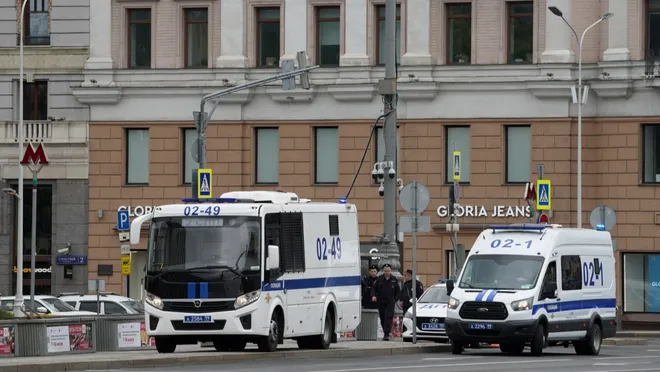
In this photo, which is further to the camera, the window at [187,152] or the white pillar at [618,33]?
the window at [187,152]

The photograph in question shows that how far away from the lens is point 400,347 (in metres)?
35.5

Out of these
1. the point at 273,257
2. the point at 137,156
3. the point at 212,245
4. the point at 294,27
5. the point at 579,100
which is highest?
the point at 294,27

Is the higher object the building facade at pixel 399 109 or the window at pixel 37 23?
the window at pixel 37 23

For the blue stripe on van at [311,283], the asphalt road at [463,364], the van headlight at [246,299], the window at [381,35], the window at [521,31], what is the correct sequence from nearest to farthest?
the asphalt road at [463,364] → the van headlight at [246,299] → the blue stripe on van at [311,283] → the window at [521,31] → the window at [381,35]

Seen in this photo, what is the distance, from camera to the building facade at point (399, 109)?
56406 mm

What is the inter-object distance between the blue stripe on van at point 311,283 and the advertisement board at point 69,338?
374cm

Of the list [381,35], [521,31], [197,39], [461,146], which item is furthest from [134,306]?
[521,31]

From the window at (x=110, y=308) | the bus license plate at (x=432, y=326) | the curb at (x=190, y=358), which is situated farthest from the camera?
the window at (x=110, y=308)

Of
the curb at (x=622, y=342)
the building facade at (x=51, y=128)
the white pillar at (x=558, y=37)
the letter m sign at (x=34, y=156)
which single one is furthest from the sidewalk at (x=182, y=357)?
the building facade at (x=51, y=128)

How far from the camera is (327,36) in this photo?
5866 cm

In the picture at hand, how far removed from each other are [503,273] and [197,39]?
26690mm

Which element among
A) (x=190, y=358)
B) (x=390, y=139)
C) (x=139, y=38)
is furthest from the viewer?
(x=139, y=38)

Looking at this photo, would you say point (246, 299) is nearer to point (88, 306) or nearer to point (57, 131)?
point (88, 306)

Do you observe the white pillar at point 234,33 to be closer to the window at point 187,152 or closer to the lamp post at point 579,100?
the window at point 187,152
